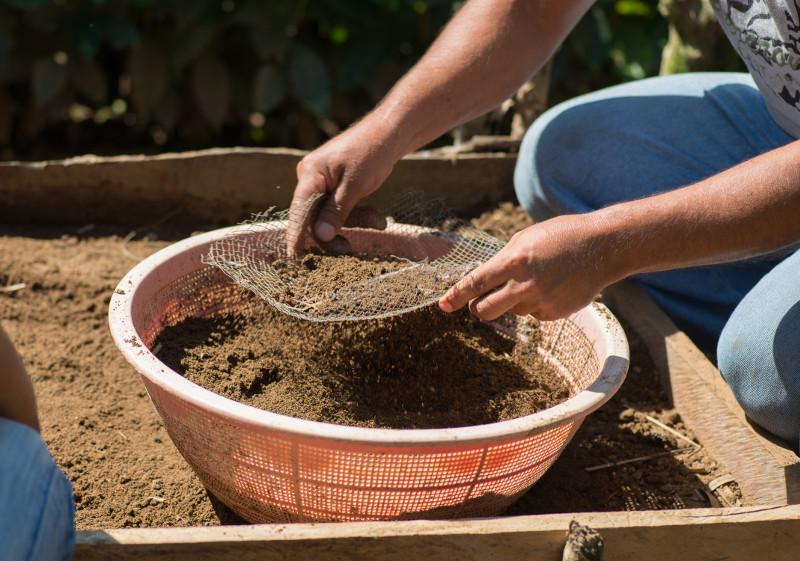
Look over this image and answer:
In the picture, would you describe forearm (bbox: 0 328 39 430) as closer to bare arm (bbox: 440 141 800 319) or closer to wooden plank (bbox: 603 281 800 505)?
bare arm (bbox: 440 141 800 319)

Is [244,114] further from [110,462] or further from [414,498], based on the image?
[414,498]

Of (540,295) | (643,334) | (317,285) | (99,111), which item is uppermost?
(540,295)

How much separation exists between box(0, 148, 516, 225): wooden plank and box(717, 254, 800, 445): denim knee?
116 cm

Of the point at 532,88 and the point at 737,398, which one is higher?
the point at 532,88

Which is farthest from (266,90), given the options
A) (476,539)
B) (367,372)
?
(476,539)

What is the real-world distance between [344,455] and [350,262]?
55 cm

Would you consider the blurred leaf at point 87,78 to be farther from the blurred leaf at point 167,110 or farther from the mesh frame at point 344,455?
the mesh frame at point 344,455

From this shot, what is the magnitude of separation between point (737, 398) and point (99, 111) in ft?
12.2

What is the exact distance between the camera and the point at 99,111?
486 cm

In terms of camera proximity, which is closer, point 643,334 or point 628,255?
point 628,255

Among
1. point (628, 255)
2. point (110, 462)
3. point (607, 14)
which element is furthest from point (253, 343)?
point (607, 14)

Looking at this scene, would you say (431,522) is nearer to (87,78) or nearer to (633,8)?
(87,78)

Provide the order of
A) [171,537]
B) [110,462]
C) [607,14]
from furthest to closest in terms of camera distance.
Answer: [607,14]
[110,462]
[171,537]

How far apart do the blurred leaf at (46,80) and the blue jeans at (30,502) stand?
304 centimetres
